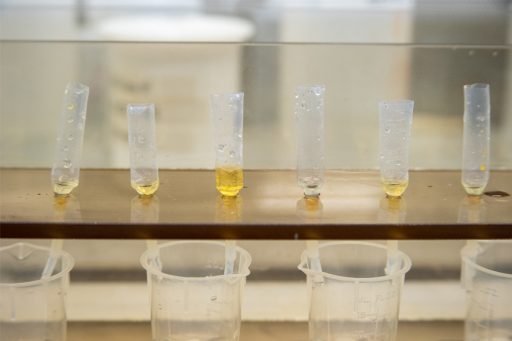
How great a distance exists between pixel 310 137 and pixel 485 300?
1.56 feet

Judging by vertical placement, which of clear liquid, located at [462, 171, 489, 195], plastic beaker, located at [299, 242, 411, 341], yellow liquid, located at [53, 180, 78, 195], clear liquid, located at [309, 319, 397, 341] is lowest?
clear liquid, located at [309, 319, 397, 341]

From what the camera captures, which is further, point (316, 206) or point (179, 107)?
point (179, 107)

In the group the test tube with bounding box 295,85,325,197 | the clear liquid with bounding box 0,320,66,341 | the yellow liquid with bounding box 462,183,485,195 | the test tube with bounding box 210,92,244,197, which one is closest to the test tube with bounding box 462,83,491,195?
the yellow liquid with bounding box 462,183,485,195

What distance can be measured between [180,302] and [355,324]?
0.33 metres

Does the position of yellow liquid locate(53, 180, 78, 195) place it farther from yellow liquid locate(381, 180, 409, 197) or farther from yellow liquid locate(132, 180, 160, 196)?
yellow liquid locate(381, 180, 409, 197)

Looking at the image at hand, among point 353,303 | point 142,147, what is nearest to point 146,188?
point 142,147

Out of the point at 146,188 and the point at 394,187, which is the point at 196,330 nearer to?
the point at 146,188

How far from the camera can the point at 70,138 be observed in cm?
131

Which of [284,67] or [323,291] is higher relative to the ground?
[284,67]

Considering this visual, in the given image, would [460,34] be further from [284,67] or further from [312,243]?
[312,243]

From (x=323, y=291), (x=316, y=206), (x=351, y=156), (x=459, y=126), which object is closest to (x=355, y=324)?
(x=323, y=291)

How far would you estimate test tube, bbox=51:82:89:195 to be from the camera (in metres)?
1.30

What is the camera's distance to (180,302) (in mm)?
1296

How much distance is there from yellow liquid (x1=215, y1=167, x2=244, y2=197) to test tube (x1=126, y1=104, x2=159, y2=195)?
0.42ft
